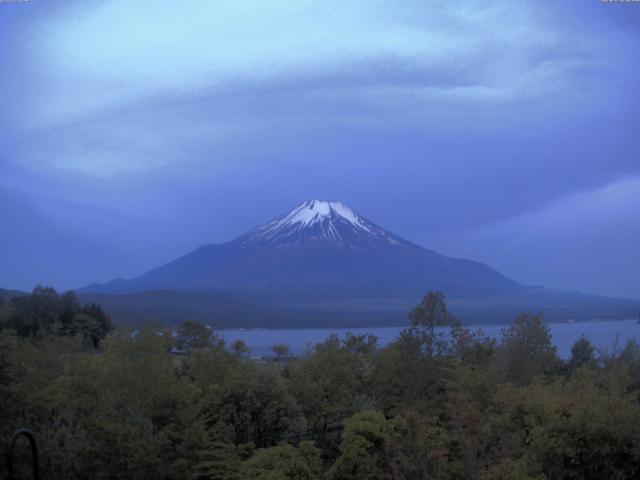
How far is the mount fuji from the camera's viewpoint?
341ft

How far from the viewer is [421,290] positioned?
13250 centimetres

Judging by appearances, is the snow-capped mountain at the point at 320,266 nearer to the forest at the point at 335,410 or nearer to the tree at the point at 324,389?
the forest at the point at 335,410

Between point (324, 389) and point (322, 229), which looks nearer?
point (324, 389)

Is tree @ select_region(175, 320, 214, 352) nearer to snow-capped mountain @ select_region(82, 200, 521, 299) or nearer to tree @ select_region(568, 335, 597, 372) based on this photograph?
tree @ select_region(568, 335, 597, 372)

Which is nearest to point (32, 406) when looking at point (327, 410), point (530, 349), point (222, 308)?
point (327, 410)

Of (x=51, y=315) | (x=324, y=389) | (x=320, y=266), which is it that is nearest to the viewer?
(x=324, y=389)

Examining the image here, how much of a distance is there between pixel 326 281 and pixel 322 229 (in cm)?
2271

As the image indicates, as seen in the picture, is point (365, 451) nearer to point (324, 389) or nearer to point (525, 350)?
point (324, 389)

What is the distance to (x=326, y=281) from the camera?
138 meters

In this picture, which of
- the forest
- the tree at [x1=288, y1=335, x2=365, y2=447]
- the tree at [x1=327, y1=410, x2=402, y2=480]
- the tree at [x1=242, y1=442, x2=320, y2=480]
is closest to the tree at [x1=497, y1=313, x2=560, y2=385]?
the forest

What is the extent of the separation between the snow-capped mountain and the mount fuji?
0.71 feet

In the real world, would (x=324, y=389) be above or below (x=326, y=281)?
below

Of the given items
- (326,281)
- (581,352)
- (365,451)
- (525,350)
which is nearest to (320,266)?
(326,281)

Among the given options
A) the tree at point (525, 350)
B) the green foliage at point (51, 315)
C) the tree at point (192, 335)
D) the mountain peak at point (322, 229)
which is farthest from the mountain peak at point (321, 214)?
the tree at point (525, 350)
